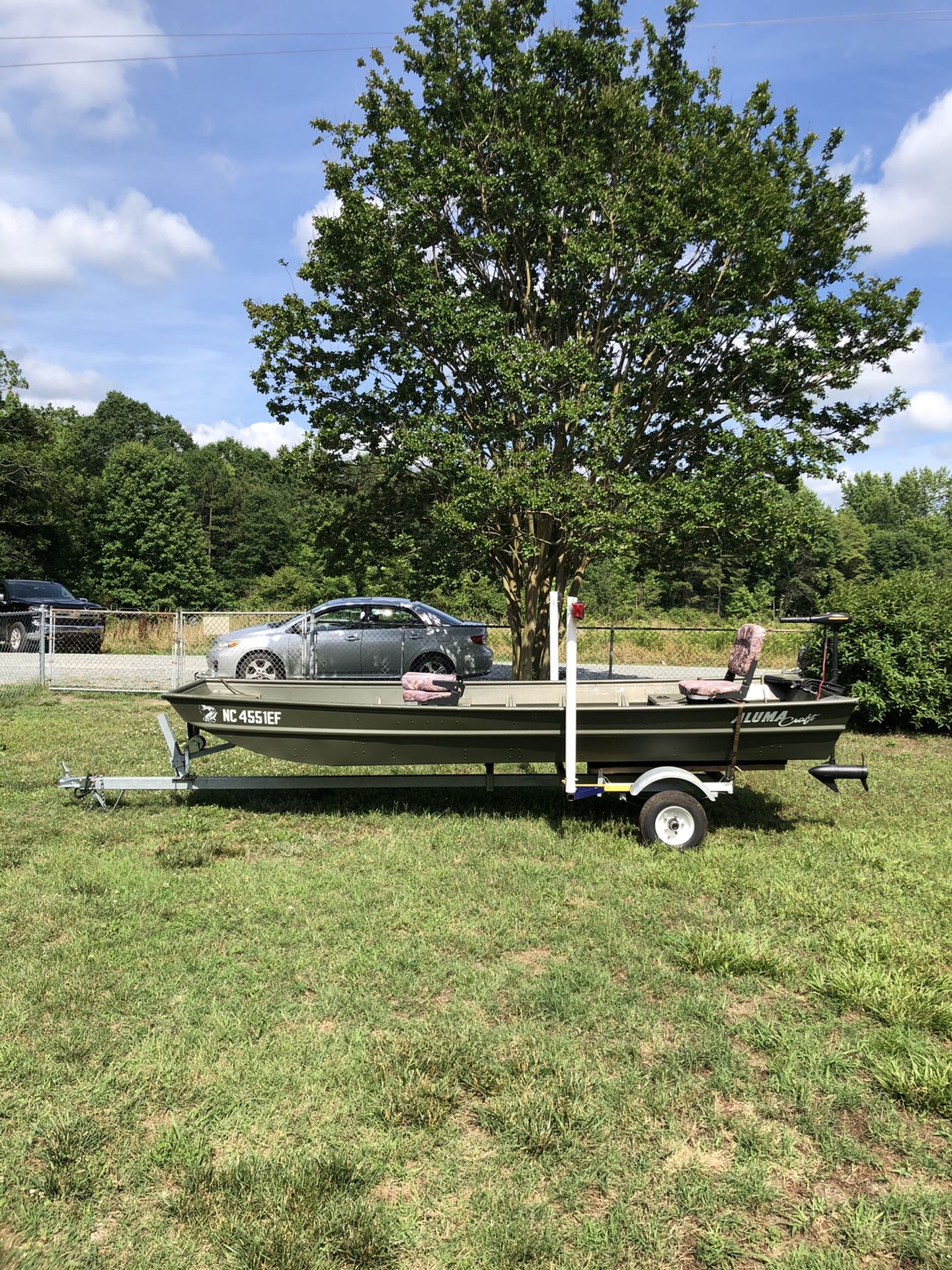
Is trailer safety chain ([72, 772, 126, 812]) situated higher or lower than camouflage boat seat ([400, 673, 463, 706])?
lower

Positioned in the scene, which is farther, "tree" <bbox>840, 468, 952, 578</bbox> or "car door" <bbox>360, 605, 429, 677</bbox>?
"tree" <bbox>840, 468, 952, 578</bbox>

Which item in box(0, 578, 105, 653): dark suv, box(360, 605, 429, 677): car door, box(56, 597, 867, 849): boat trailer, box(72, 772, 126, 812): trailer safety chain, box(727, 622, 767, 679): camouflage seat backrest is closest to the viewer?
box(56, 597, 867, 849): boat trailer

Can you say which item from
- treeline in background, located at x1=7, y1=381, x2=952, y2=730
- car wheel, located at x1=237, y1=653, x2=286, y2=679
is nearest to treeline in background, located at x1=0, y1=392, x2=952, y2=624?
treeline in background, located at x1=7, y1=381, x2=952, y2=730

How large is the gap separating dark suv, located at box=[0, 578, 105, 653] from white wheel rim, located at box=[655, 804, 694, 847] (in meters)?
13.9

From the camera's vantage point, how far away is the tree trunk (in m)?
11.9

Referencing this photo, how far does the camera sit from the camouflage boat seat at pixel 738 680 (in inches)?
250

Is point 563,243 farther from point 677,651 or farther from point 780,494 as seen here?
point 677,651

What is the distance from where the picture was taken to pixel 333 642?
12.4m

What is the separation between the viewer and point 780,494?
10.8m

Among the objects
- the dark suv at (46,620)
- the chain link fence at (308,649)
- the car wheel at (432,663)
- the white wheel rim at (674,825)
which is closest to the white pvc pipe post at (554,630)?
the white wheel rim at (674,825)

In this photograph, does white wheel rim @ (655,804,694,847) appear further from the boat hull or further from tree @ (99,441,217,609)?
tree @ (99,441,217,609)

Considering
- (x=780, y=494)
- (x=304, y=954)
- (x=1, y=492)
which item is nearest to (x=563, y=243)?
(x=780, y=494)

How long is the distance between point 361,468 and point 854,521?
71224 millimetres

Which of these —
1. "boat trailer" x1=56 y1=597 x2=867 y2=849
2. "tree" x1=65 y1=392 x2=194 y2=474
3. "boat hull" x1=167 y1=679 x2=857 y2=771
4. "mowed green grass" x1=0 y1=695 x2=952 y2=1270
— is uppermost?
"tree" x1=65 y1=392 x2=194 y2=474
